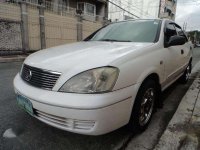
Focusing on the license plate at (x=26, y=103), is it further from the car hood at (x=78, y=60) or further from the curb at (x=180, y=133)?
the curb at (x=180, y=133)

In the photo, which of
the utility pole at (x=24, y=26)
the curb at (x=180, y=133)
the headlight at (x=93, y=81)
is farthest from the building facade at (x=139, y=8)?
the headlight at (x=93, y=81)

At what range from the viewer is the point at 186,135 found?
2.40m

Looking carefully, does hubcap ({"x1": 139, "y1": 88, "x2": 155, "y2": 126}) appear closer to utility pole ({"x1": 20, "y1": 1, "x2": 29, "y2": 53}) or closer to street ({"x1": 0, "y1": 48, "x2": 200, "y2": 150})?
street ({"x1": 0, "y1": 48, "x2": 200, "y2": 150})

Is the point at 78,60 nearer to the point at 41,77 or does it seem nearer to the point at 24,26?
the point at 41,77

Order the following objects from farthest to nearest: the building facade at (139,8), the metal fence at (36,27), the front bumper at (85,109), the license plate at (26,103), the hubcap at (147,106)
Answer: the building facade at (139,8), the metal fence at (36,27), the hubcap at (147,106), the license plate at (26,103), the front bumper at (85,109)

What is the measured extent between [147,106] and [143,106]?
158mm

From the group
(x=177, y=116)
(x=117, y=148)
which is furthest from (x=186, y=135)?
(x=117, y=148)

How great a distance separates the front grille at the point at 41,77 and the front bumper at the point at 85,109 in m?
0.07

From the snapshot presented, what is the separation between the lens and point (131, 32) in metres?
3.15

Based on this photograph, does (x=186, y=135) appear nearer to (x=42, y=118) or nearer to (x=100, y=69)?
(x=100, y=69)

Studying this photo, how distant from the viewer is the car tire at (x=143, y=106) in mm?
2176

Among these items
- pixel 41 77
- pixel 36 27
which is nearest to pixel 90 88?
pixel 41 77

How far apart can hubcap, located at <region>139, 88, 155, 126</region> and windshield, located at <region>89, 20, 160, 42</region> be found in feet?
2.61

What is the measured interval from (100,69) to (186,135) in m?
1.42
